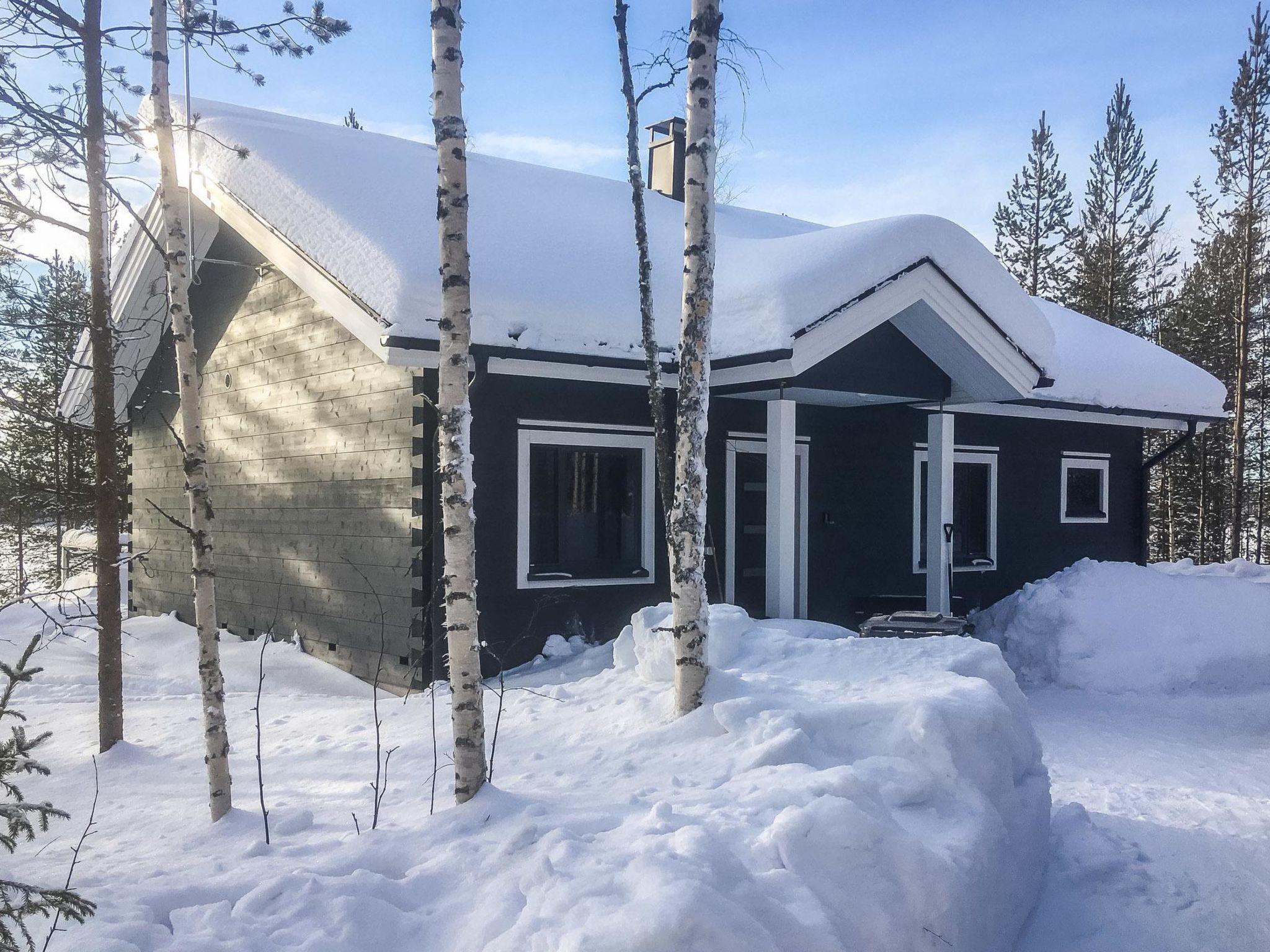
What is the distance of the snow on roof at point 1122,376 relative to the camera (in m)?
12.3

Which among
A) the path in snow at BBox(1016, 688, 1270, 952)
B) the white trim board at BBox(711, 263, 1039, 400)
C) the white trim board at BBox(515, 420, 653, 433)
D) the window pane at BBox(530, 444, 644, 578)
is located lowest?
the path in snow at BBox(1016, 688, 1270, 952)

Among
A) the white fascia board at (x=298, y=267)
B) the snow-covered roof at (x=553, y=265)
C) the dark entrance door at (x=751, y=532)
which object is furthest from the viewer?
the dark entrance door at (x=751, y=532)

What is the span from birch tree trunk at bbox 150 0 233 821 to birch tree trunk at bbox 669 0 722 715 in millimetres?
2299

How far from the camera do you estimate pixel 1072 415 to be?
13.2 metres

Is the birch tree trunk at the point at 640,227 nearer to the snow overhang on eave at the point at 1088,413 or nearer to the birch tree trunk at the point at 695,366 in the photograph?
the birch tree trunk at the point at 695,366

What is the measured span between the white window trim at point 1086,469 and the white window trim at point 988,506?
1.42m

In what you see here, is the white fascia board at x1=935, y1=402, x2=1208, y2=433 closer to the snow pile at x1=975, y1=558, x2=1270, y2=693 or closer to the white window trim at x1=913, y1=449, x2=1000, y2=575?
the white window trim at x1=913, y1=449, x2=1000, y2=575

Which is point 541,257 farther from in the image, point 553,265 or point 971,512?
point 971,512

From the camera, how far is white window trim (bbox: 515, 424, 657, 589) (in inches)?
326

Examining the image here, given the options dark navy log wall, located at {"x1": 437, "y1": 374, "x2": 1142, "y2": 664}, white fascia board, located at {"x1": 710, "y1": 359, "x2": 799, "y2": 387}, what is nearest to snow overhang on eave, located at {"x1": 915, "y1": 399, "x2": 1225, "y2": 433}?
dark navy log wall, located at {"x1": 437, "y1": 374, "x2": 1142, "y2": 664}

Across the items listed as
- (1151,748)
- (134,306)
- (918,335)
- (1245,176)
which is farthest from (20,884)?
(1245,176)

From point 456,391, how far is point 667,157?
33.8 ft

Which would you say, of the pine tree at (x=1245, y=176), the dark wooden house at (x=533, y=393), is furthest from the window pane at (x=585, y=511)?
the pine tree at (x=1245, y=176)

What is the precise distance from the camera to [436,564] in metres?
7.83
